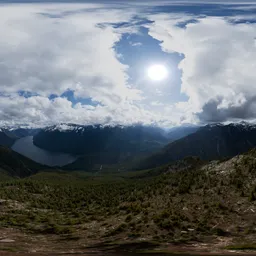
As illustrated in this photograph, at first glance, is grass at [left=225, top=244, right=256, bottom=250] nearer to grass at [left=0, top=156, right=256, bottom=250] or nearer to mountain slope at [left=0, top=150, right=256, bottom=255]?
mountain slope at [left=0, top=150, right=256, bottom=255]

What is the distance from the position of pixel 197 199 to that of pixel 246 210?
1054 cm

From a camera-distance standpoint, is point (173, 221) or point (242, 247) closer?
point (242, 247)

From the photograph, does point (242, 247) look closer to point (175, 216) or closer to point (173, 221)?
point (173, 221)

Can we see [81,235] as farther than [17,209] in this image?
No

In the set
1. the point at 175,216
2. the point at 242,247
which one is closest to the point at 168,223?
the point at 175,216

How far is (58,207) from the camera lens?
277ft

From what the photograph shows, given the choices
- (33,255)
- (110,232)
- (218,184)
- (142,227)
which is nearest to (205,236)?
(142,227)

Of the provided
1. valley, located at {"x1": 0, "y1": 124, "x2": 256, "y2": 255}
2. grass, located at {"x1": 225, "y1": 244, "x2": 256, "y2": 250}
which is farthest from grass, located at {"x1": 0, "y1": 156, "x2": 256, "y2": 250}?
grass, located at {"x1": 225, "y1": 244, "x2": 256, "y2": 250}

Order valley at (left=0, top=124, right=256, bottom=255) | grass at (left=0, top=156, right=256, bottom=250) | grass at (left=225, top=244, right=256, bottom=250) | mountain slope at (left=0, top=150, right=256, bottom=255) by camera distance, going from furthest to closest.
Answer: grass at (left=0, top=156, right=256, bottom=250), mountain slope at (left=0, top=150, right=256, bottom=255), valley at (left=0, top=124, right=256, bottom=255), grass at (left=225, top=244, right=256, bottom=250)

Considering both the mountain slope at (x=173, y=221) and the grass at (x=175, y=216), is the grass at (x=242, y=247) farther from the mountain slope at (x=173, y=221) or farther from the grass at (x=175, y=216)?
the grass at (x=175, y=216)

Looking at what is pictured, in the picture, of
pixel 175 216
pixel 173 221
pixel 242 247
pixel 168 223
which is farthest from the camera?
pixel 175 216

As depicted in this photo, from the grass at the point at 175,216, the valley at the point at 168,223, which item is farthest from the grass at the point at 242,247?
the grass at the point at 175,216

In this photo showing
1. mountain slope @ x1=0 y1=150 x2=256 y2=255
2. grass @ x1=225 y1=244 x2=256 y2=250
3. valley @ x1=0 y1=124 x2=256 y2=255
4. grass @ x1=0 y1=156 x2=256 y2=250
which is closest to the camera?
grass @ x1=225 y1=244 x2=256 y2=250

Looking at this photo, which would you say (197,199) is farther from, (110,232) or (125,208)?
(110,232)
